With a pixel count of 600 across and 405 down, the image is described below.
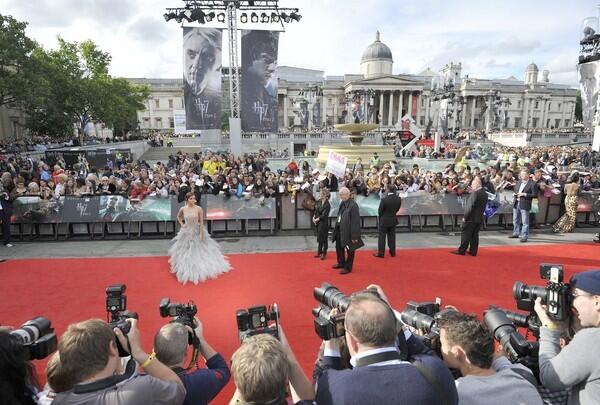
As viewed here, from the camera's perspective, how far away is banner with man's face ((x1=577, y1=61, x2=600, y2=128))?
18.8 metres

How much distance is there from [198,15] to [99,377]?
23.1 metres

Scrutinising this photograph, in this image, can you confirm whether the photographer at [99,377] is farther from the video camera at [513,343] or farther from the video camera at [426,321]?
the video camera at [513,343]

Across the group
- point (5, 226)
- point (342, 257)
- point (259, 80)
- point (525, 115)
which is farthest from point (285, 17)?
point (525, 115)

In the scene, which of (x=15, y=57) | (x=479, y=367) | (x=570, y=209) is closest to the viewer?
(x=479, y=367)

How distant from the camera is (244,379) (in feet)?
6.07

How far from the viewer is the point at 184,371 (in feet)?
8.52

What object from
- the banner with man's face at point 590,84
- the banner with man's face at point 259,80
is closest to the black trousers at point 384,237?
the banner with man's face at point 259,80

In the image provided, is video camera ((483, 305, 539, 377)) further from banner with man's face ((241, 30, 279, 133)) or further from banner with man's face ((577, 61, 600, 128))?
banner with man's face ((577, 61, 600, 128))

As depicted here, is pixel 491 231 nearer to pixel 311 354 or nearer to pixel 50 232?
pixel 311 354

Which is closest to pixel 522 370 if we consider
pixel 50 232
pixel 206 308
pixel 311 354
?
pixel 311 354

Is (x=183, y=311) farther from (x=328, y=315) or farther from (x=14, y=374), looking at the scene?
(x=328, y=315)

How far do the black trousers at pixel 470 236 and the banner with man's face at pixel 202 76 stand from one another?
55.4 feet

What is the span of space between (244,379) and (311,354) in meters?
3.15

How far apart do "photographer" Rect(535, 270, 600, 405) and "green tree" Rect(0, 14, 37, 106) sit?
110 ft
